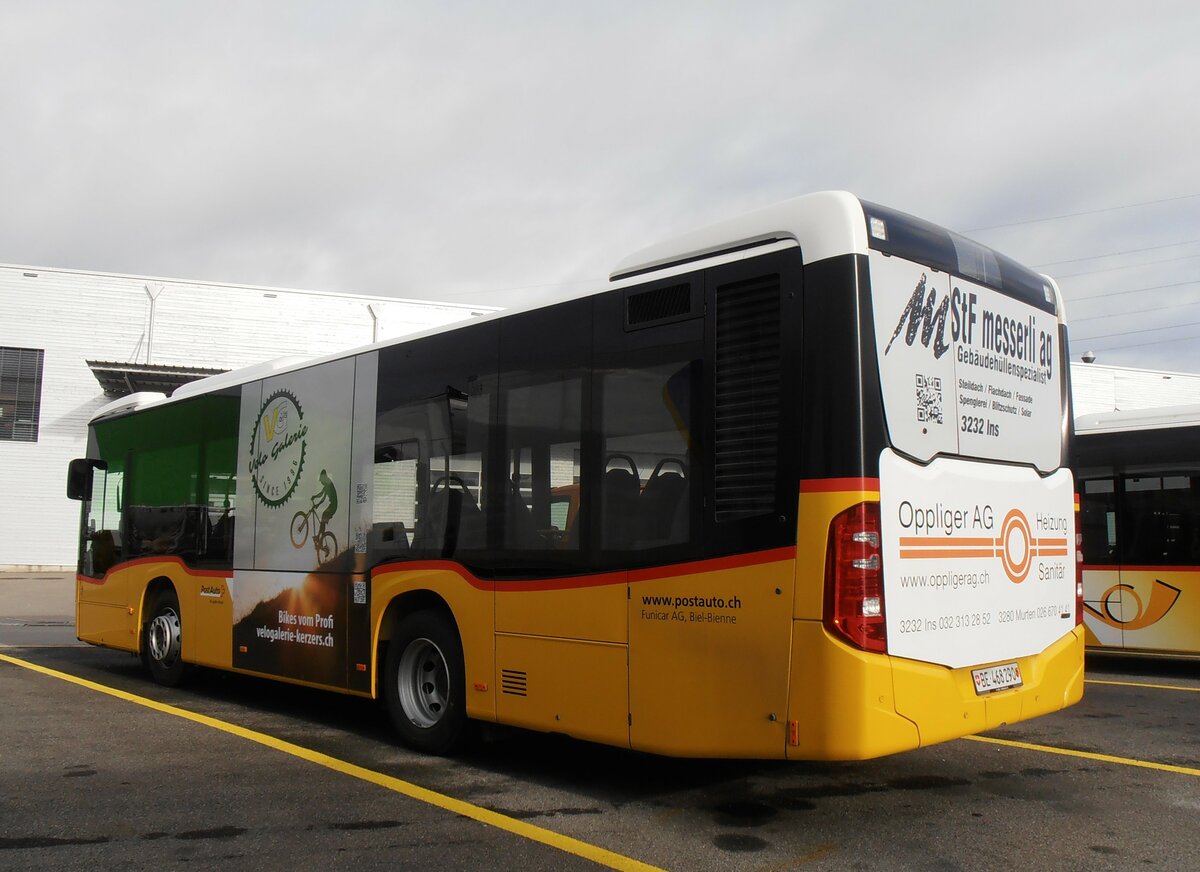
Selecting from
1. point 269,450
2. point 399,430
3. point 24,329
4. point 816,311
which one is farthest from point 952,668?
point 24,329

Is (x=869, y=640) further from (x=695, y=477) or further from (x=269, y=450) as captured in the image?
(x=269, y=450)

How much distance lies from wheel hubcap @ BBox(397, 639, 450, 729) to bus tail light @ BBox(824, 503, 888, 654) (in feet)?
11.0

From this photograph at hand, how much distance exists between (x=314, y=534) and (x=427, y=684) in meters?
1.72

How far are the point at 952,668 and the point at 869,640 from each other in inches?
27.4

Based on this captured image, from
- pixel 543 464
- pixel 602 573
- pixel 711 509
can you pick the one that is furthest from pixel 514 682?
pixel 711 509

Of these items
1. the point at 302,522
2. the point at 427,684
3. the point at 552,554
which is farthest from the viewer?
the point at 302,522

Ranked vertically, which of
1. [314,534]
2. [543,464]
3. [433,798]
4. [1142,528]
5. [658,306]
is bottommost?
[433,798]

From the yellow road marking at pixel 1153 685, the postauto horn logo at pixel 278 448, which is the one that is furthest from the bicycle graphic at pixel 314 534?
the yellow road marking at pixel 1153 685

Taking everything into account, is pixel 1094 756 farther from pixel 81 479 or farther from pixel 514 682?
pixel 81 479

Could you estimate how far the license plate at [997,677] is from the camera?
524 cm

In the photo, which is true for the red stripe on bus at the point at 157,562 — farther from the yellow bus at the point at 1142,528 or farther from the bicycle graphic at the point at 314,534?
the yellow bus at the point at 1142,528

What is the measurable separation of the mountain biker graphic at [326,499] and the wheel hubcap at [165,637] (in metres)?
3.07

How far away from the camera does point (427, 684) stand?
7199 millimetres

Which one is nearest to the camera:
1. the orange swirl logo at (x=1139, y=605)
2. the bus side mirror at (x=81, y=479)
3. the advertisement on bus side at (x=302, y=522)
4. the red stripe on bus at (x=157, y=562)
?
the advertisement on bus side at (x=302, y=522)
